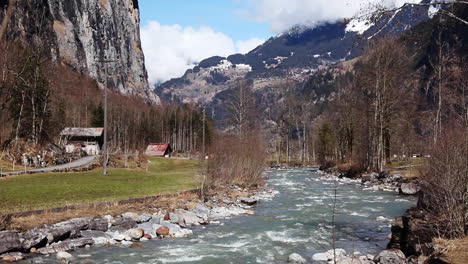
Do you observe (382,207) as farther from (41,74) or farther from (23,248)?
(41,74)

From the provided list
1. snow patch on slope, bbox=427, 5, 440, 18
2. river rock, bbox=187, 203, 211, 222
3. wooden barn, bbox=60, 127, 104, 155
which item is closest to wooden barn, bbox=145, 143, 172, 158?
wooden barn, bbox=60, 127, 104, 155

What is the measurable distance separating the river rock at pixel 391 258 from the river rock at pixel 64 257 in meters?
10.4

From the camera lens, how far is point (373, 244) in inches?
694

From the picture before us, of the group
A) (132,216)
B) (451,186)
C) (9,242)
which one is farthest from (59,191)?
(451,186)

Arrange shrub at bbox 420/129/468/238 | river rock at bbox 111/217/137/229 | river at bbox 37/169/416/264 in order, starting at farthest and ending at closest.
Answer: river rock at bbox 111/217/137/229 < river at bbox 37/169/416/264 < shrub at bbox 420/129/468/238

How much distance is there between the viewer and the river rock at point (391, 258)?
1353 centimetres

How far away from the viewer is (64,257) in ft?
48.1

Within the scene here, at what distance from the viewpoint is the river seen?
15609 millimetres

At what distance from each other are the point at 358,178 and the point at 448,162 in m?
36.2

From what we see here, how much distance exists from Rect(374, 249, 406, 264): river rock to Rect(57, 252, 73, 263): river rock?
10368 millimetres

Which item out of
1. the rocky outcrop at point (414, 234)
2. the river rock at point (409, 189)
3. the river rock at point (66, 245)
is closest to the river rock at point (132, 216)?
the river rock at point (66, 245)

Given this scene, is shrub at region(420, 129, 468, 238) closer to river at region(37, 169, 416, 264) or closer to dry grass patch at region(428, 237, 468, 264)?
dry grass patch at region(428, 237, 468, 264)

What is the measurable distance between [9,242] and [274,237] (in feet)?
35.2

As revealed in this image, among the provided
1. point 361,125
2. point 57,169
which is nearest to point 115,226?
point 57,169
